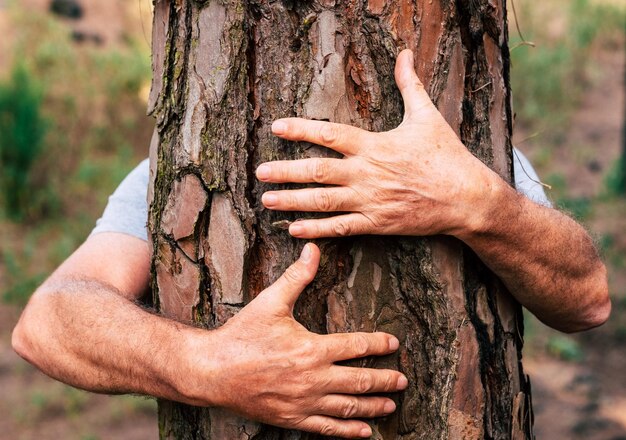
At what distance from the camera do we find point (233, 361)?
1.63 meters

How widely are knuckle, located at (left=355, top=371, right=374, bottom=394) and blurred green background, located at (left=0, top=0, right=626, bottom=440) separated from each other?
2626 mm

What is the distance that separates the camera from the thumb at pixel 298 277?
5.48ft

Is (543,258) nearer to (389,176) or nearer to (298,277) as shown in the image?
(389,176)

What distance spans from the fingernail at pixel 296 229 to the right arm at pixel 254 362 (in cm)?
4

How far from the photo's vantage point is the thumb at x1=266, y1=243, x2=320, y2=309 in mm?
1669

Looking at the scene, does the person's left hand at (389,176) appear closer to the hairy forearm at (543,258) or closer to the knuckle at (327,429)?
the hairy forearm at (543,258)

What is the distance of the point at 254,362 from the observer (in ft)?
5.32

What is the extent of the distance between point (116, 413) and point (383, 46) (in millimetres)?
3874

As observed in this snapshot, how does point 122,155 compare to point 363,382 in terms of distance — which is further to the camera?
point 122,155

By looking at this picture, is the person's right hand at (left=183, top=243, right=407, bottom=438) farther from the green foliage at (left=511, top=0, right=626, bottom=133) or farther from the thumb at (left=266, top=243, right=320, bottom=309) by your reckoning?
the green foliage at (left=511, top=0, right=626, bottom=133)

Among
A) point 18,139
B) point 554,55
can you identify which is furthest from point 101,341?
point 554,55

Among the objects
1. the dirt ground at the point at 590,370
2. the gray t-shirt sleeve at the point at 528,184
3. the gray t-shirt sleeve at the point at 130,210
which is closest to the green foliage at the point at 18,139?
the dirt ground at the point at 590,370

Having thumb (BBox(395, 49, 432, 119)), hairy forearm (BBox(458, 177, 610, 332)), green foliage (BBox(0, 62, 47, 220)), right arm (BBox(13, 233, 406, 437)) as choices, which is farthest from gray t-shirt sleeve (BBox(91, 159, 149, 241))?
green foliage (BBox(0, 62, 47, 220))

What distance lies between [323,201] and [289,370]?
393mm
